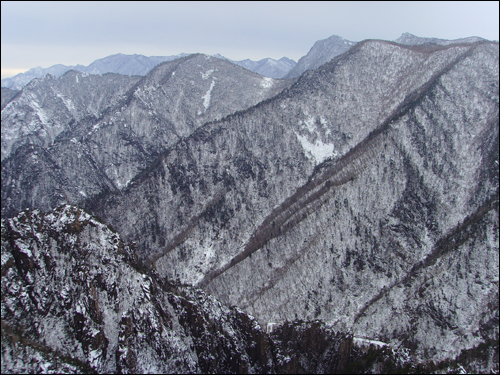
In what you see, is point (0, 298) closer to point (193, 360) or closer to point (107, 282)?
point (107, 282)

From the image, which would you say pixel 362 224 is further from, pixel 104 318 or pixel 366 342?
pixel 104 318

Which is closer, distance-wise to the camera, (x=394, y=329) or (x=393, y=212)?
(x=394, y=329)

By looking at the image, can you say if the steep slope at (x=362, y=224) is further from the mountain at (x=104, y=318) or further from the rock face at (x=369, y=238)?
the mountain at (x=104, y=318)

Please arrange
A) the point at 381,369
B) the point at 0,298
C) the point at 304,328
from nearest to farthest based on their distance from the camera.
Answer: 1. the point at 0,298
2. the point at 381,369
3. the point at 304,328

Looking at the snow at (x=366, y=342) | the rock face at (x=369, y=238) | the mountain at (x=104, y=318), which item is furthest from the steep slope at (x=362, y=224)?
the mountain at (x=104, y=318)

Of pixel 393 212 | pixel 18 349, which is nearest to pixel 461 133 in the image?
pixel 393 212

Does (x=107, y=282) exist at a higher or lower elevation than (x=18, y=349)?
higher

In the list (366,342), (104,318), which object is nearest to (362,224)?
(366,342)
